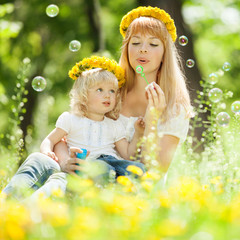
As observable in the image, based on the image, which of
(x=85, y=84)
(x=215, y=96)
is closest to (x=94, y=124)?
(x=85, y=84)

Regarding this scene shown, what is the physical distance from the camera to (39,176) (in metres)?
2.84

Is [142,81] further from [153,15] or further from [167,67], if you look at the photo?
[153,15]

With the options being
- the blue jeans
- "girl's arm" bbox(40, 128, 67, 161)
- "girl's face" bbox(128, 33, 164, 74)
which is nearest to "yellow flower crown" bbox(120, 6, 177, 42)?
"girl's face" bbox(128, 33, 164, 74)

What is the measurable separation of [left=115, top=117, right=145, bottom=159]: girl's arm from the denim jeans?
0.54 meters

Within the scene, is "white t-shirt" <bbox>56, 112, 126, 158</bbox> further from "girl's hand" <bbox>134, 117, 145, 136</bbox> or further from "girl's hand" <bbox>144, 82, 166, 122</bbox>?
"girl's hand" <bbox>144, 82, 166, 122</bbox>

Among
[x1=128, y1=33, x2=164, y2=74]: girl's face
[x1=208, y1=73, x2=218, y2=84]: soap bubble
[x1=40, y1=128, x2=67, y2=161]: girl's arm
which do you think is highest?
[x1=128, y1=33, x2=164, y2=74]: girl's face

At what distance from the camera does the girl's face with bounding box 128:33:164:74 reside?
3424 millimetres

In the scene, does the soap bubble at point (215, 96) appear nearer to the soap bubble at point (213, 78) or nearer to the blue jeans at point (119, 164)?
the soap bubble at point (213, 78)


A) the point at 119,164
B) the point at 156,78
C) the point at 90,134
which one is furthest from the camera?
the point at 156,78

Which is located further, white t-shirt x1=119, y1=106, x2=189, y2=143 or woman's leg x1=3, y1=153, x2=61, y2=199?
white t-shirt x1=119, y1=106, x2=189, y2=143

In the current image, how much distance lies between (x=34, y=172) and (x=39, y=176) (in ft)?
0.16

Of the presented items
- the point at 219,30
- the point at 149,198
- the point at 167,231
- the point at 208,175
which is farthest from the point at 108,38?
the point at 167,231

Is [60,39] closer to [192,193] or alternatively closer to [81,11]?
[81,11]

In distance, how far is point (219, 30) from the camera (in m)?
13.5
